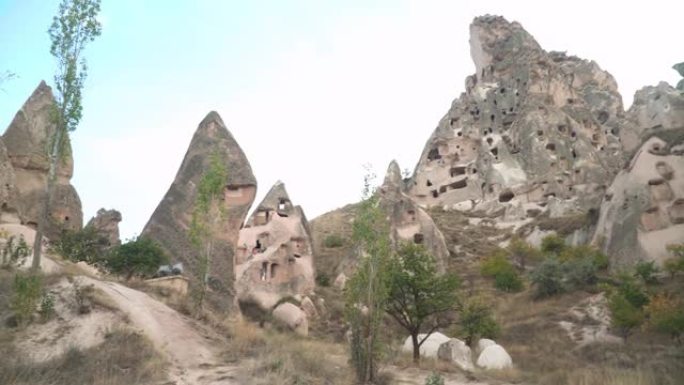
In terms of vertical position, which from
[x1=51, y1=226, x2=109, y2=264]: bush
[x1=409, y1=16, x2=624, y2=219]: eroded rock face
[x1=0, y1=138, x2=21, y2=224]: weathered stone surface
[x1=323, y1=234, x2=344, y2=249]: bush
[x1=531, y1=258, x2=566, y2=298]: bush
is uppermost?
[x1=409, y1=16, x2=624, y2=219]: eroded rock face

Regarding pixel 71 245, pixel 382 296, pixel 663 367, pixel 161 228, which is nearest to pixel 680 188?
pixel 663 367

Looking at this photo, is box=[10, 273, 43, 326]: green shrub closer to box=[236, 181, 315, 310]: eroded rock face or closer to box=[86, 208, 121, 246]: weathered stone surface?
box=[236, 181, 315, 310]: eroded rock face

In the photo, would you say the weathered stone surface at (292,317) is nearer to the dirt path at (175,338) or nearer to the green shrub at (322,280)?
the green shrub at (322,280)

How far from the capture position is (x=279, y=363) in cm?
916

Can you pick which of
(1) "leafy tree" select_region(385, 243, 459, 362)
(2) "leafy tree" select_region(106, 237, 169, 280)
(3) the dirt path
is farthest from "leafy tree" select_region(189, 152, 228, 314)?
(1) "leafy tree" select_region(385, 243, 459, 362)

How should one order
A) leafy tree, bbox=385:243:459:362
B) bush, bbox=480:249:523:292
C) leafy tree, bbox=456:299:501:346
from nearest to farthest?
leafy tree, bbox=385:243:459:362 → leafy tree, bbox=456:299:501:346 → bush, bbox=480:249:523:292

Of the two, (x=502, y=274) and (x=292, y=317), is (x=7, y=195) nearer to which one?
(x=292, y=317)

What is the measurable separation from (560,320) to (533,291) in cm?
446

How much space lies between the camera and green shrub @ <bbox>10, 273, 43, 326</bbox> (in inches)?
349

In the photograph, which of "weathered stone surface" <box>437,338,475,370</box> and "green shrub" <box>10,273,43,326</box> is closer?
"green shrub" <box>10,273,43,326</box>

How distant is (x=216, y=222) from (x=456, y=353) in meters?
6.77

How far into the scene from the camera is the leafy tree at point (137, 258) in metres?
15.8

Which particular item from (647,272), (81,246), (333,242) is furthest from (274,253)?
(647,272)

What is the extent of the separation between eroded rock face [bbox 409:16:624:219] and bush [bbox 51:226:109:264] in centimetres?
3266
